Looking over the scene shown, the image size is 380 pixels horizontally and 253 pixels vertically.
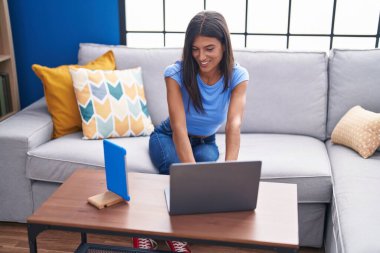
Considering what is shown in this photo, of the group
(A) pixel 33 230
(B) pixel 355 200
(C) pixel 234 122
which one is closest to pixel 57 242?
(A) pixel 33 230

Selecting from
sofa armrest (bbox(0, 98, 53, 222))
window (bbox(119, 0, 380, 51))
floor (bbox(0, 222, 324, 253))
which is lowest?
floor (bbox(0, 222, 324, 253))

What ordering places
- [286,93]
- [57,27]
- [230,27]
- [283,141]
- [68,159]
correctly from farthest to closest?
1. [230,27]
2. [57,27]
3. [286,93]
4. [283,141]
5. [68,159]

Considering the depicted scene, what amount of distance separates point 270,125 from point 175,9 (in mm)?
1216

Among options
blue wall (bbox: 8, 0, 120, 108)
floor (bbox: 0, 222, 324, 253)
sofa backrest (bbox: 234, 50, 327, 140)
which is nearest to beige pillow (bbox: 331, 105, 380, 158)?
sofa backrest (bbox: 234, 50, 327, 140)

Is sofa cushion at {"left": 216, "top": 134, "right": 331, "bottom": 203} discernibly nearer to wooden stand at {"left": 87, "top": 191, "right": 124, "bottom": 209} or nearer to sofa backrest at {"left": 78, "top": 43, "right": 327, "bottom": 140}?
sofa backrest at {"left": 78, "top": 43, "right": 327, "bottom": 140}

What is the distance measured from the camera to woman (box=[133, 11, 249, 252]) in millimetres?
1816

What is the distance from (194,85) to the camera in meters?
1.94

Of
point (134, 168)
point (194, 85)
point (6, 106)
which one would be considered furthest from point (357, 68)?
point (6, 106)

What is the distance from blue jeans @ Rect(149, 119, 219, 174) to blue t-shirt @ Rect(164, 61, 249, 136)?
89 millimetres

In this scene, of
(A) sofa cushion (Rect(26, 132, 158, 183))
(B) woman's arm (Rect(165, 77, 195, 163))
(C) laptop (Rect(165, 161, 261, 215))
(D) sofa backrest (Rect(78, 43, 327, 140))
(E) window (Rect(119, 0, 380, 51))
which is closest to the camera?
(C) laptop (Rect(165, 161, 261, 215))

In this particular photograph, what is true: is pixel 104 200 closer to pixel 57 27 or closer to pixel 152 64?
pixel 152 64

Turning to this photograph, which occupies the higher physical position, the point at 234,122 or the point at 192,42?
the point at 192,42

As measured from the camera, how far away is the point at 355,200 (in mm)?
1840

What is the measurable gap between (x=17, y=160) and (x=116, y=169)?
3.38ft
